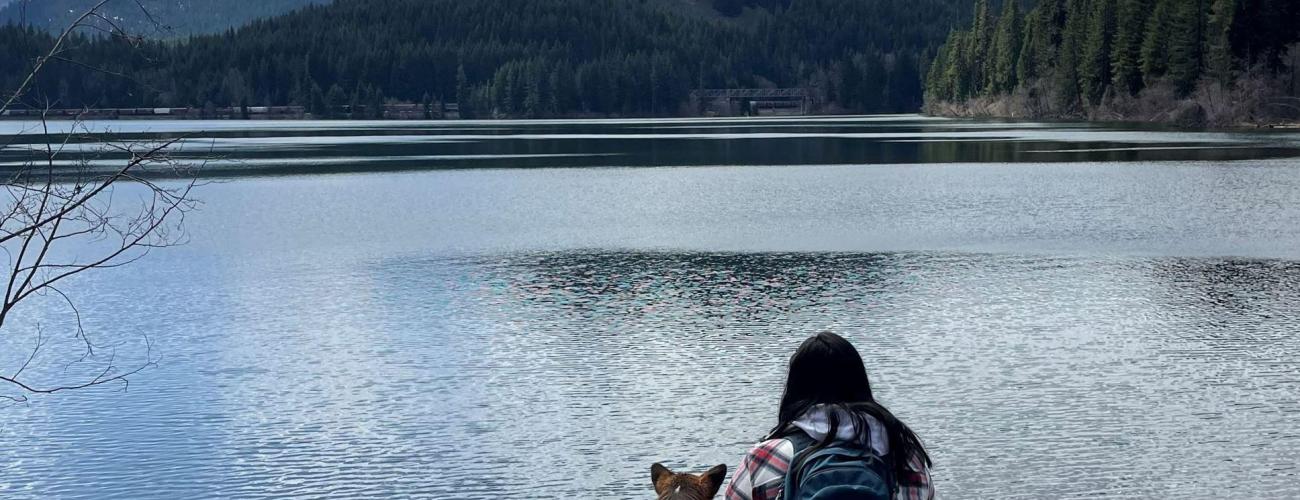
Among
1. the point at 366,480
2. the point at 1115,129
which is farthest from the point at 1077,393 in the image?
the point at 1115,129

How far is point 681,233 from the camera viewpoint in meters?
29.4

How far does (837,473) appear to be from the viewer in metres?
4.34

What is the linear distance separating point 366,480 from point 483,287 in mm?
10213

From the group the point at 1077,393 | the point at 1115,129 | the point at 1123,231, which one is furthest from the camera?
the point at 1115,129

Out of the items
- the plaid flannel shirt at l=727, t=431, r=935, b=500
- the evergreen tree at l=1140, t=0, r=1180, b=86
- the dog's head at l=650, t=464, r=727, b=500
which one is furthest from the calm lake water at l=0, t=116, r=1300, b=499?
the evergreen tree at l=1140, t=0, r=1180, b=86

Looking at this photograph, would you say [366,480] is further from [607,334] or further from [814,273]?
[814,273]

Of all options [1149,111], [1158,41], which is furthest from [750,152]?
[1149,111]

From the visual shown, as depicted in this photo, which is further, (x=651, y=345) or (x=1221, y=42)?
(x=1221, y=42)

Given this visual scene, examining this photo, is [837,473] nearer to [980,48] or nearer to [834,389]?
[834,389]

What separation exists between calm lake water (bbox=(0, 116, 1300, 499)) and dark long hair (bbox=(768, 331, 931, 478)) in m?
3.83

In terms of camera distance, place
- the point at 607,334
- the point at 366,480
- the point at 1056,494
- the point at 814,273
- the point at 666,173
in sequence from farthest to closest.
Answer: the point at 666,173 → the point at 814,273 → the point at 607,334 → the point at 366,480 → the point at 1056,494

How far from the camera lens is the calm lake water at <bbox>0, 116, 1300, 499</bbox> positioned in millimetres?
11484

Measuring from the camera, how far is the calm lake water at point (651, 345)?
1148 cm

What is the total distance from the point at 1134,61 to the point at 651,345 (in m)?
105
